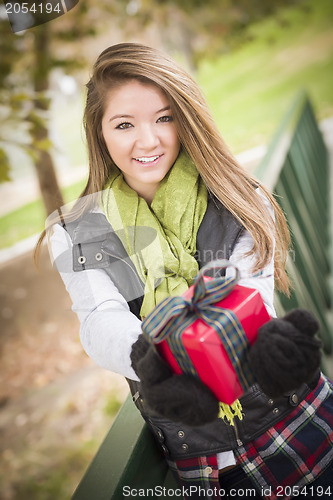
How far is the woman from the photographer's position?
1186 mm

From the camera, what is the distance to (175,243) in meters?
1.24

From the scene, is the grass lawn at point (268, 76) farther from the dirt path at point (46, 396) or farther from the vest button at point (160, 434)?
the vest button at point (160, 434)

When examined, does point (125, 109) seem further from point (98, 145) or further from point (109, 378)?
point (109, 378)

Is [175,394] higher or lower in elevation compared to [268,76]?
lower

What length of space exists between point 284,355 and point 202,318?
15cm

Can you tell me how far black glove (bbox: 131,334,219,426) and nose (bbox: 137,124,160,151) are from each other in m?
0.60

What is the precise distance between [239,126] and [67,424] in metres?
9.73

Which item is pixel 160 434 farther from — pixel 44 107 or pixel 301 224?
pixel 44 107

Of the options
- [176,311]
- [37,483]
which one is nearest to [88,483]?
[176,311]

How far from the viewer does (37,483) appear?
12.8 feet

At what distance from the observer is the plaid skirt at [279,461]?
3.91 feet

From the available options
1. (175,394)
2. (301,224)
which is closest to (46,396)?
(301,224)

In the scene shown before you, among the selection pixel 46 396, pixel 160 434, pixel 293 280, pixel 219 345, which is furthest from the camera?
pixel 46 396

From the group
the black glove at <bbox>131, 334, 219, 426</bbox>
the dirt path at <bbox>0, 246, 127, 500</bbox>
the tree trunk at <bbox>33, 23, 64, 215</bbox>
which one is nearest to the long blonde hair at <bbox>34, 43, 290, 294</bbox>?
the black glove at <bbox>131, 334, 219, 426</bbox>
